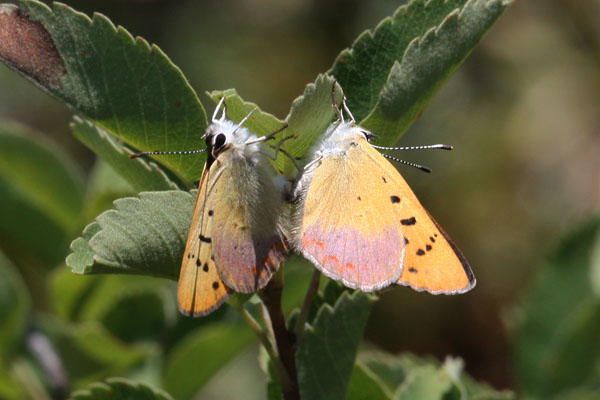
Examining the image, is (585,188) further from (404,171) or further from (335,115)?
(335,115)

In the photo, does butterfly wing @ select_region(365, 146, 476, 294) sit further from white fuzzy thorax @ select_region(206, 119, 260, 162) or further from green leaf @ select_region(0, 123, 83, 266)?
green leaf @ select_region(0, 123, 83, 266)

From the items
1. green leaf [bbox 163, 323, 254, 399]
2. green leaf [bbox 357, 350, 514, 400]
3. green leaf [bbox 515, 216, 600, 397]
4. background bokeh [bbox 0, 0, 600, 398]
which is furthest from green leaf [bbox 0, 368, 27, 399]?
background bokeh [bbox 0, 0, 600, 398]

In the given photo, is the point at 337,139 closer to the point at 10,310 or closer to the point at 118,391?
the point at 118,391

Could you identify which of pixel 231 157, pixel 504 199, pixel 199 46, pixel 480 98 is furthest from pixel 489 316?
pixel 231 157

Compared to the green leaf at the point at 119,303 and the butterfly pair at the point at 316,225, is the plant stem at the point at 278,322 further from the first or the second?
the green leaf at the point at 119,303

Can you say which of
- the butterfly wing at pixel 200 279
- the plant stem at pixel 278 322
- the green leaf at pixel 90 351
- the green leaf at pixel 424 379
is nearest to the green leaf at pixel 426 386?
the green leaf at pixel 424 379

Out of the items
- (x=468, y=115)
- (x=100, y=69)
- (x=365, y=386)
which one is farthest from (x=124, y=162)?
(x=468, y=115)
